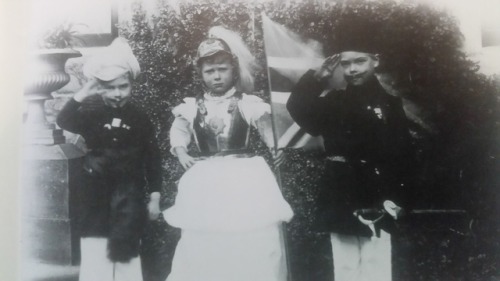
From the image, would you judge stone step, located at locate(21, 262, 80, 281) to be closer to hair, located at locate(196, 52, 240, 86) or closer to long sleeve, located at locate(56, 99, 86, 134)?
long sleeve, located at locate(56, 99, 86, 134)

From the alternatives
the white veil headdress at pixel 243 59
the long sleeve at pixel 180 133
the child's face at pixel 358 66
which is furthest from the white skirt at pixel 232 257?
the child's face at pixel 358 66

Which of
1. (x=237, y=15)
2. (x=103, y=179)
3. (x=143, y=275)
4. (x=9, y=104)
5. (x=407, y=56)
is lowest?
(x=143, y=275)

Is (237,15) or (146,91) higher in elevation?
(237,15)

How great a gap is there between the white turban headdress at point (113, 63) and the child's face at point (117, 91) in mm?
27

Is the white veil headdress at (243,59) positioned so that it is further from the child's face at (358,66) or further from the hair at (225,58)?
the child's face at (358,66)

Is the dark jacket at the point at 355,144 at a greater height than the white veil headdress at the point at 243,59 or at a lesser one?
lesser

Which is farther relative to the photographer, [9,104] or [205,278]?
[9,104]

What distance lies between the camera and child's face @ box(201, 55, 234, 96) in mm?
2410

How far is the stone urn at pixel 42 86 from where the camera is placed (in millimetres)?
2428

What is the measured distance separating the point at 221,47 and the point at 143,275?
1256 millimetres

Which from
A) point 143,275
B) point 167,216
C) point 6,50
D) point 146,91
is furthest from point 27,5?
point 143,275

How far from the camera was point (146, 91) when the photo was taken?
95.6 inches

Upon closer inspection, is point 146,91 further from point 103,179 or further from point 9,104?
point 9,104

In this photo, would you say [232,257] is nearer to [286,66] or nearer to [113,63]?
[286,66]
